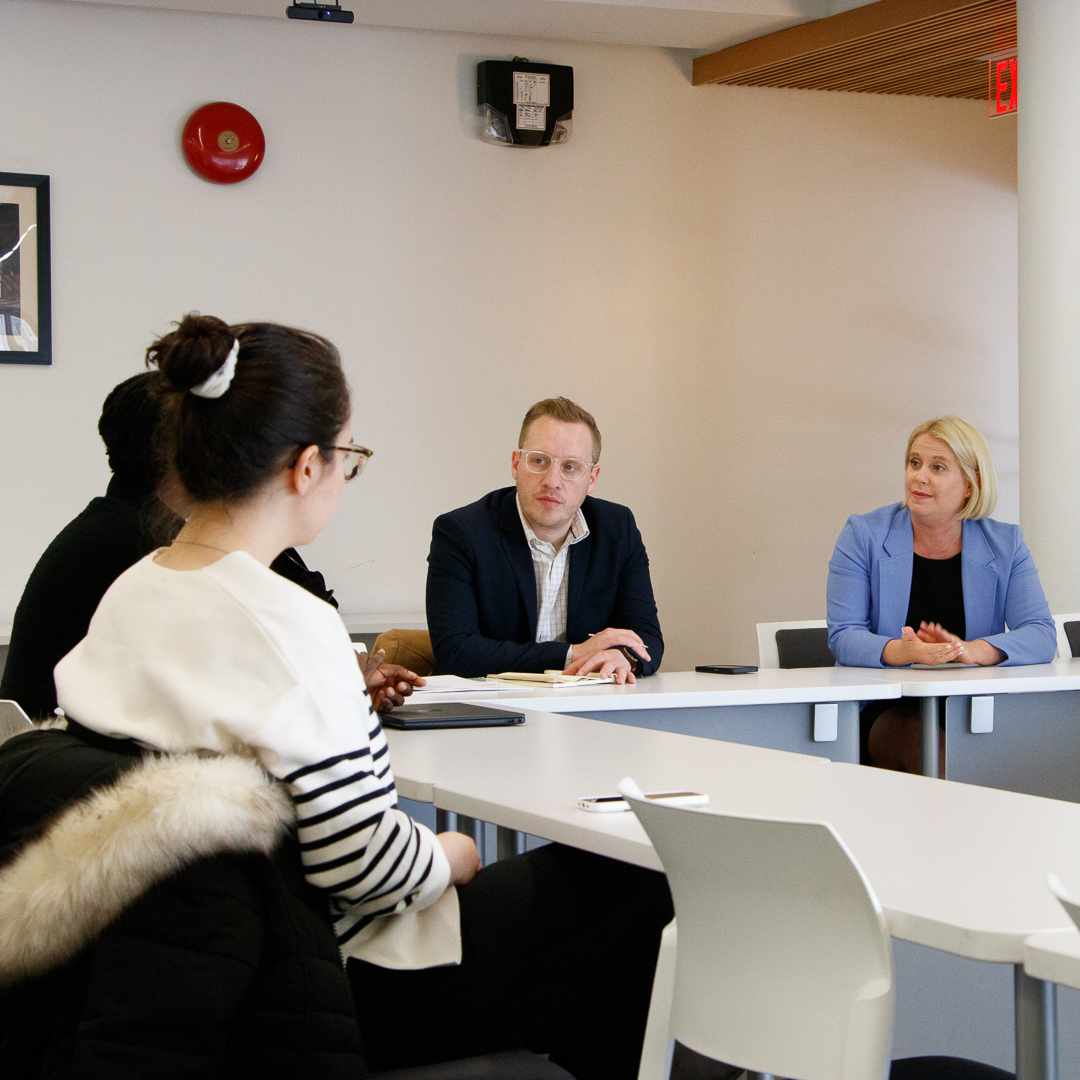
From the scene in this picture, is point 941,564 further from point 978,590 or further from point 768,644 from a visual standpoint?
point 768,644

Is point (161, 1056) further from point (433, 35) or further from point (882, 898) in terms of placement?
point (433, 35)

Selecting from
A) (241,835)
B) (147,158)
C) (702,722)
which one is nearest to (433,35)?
(147,158)

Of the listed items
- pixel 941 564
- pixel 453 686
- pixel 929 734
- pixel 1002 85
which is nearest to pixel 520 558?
pixel 453 686

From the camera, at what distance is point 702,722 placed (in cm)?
286

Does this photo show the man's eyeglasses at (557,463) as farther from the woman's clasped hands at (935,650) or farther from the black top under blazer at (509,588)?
the woman's clasped hands at (935,650)

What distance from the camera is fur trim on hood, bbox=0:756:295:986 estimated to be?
1.14m

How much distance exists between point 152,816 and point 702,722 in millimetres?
1861

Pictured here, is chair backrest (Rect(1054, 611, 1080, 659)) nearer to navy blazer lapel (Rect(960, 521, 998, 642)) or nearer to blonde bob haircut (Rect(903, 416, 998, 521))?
navy blazer lapel (Rect(960, 521, 998, 642))

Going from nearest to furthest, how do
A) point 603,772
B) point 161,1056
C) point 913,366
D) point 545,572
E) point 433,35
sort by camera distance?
point 161,1056, point 603,772, point 545,572, point 433,35, point 913,366

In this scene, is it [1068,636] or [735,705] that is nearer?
[735,705]

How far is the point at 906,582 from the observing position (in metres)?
3.81

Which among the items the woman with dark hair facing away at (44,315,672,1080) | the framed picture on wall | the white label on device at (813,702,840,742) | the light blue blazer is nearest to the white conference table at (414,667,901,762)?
the white label on device at (813,702,840,742)

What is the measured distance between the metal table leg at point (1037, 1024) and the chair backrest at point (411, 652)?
8.25 feet

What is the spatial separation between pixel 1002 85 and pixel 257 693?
466 centimetres
